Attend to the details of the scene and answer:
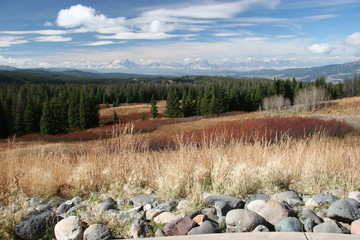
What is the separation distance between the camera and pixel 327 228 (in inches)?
103

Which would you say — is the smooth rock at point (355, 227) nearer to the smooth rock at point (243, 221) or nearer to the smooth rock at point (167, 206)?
the smooth rock at point (243, 221)

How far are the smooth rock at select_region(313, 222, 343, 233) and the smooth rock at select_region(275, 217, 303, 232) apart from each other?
0.15 metres

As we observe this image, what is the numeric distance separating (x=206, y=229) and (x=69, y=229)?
138 centimetres

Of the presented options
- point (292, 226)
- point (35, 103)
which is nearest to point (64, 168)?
point (292, 226)

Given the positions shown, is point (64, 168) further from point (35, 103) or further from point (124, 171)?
point (35, 103)

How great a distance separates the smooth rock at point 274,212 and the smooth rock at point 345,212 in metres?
0.43

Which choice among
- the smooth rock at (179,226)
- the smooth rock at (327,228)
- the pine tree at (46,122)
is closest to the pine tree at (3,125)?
the pine tree at (46,122)

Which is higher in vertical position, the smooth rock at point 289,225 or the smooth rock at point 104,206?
the smooth rock at point 289,225

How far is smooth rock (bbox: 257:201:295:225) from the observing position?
2867 mm

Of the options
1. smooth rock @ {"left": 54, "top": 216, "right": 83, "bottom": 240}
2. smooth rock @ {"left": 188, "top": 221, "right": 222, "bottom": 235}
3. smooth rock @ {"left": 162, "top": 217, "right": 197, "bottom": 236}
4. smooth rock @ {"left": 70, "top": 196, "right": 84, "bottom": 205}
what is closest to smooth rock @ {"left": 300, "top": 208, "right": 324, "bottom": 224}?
smooth rock @ {"left": 188, "top": 221, "right": 222, "bottom": 235}

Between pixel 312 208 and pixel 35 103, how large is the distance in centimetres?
6708

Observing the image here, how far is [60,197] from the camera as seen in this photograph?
13.3 ft

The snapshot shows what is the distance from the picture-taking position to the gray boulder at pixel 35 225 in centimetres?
270

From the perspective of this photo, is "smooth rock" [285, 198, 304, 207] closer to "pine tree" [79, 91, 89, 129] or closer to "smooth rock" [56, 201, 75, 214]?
"smooth rock" [56, 201, 75, 214]
